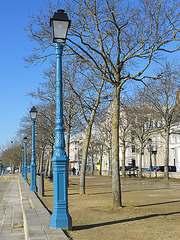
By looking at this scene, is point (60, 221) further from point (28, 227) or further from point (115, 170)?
point (115, 170)

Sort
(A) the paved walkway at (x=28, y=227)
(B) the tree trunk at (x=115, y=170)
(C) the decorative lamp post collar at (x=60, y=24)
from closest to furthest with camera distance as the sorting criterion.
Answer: (A) the paved walkway at (x=28, y=227)
(C) the decorative lamp post collar at (x=60, y=24)
(B) the tree trunk at (x=115, y=170)

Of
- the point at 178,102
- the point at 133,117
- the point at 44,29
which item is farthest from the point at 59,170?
the point at 133,117

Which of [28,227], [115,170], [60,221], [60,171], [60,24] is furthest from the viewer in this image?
[115,170]

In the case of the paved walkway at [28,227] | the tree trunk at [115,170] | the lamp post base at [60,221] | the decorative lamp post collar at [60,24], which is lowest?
the paved walkway at [28,227]

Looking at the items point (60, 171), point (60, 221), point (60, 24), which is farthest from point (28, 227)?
point (60, 24)

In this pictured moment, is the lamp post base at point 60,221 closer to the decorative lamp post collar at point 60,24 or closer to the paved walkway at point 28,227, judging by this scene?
the paved walkway at point 28,227

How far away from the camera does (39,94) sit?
920 inches

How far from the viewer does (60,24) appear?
784 centimetres

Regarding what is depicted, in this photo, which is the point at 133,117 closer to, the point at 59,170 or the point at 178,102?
the point at 178,102

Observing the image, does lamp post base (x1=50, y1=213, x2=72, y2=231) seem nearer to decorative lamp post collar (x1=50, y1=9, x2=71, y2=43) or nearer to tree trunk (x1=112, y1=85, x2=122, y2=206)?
decorative lamp post collar (x1=50, y1=9, x2=71, y2=43)

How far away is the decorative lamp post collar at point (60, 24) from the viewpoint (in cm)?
779

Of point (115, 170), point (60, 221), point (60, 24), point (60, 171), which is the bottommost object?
point (60, 221)

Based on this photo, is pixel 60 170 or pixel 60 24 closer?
pixel 60 170

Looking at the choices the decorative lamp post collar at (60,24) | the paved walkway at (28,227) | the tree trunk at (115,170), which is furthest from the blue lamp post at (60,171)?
the tree trunk at (115,170)
